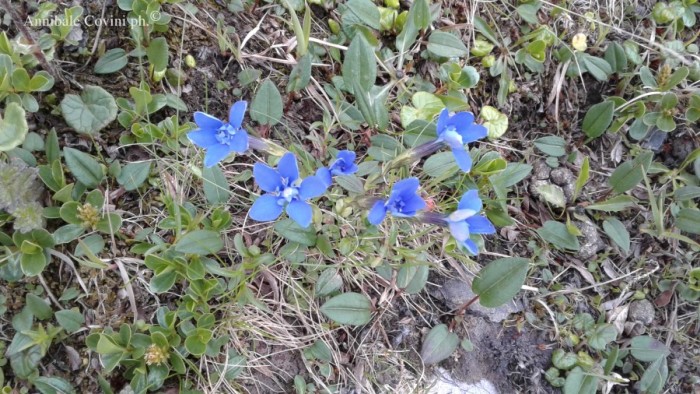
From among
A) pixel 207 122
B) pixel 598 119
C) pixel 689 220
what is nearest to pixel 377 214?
pixel 207 122

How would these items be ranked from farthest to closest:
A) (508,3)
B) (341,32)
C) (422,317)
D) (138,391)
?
1. (508,3)
2. (341,32)
3. (422,317)
4. (138,391)

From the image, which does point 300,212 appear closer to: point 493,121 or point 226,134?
point 226,134

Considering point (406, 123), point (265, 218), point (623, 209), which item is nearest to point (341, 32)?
point (406, 123)

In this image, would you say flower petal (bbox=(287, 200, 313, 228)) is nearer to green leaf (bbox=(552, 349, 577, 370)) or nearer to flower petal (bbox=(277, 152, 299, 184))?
flower petal (bbox=(277, 152, 299, 184))

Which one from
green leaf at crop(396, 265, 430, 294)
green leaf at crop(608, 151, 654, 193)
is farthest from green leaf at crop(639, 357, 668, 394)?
green leaf at crop(396, 265, 430, 294)

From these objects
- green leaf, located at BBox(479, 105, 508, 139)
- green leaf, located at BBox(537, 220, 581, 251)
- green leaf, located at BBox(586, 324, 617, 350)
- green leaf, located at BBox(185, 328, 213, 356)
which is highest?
green leaf, located at BBox(479, 105, 508, 139)

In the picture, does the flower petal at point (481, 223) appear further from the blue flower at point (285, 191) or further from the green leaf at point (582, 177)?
the green leaf at point (582, 177)

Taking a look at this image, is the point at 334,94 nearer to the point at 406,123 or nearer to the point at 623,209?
the point at 406,123
